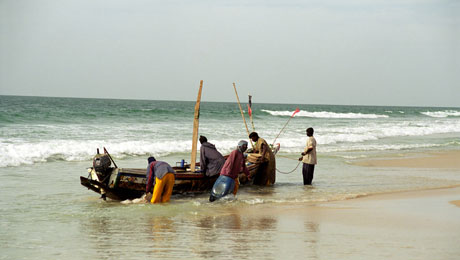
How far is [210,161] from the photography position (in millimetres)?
10133

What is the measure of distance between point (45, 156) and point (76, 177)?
13.8 feet

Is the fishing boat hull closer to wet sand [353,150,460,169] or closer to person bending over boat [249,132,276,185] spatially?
person bending over boat [249,132,276,185]

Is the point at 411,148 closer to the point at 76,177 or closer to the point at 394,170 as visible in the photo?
the point at 394,170

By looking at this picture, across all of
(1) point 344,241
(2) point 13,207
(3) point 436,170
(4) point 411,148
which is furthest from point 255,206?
(4) point 411,148

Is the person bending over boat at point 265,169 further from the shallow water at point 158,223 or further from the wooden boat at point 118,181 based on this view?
the wooden boat at point 118,181

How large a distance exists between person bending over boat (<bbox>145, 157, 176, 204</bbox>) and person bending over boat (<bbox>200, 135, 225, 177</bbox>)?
112cm

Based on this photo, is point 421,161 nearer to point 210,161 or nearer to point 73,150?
point 210,161

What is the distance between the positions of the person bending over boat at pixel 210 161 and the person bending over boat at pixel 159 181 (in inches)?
44.1

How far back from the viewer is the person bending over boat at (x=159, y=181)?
896cm

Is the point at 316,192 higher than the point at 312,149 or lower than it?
lower

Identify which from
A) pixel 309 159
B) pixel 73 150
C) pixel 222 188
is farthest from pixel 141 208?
pixel 73 150

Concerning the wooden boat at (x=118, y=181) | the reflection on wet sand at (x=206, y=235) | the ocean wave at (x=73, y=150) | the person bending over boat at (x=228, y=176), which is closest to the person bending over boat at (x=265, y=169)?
the wooden boat at (x=118, y=181)

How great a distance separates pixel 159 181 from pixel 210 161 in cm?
150

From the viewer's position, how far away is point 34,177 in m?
12.1
